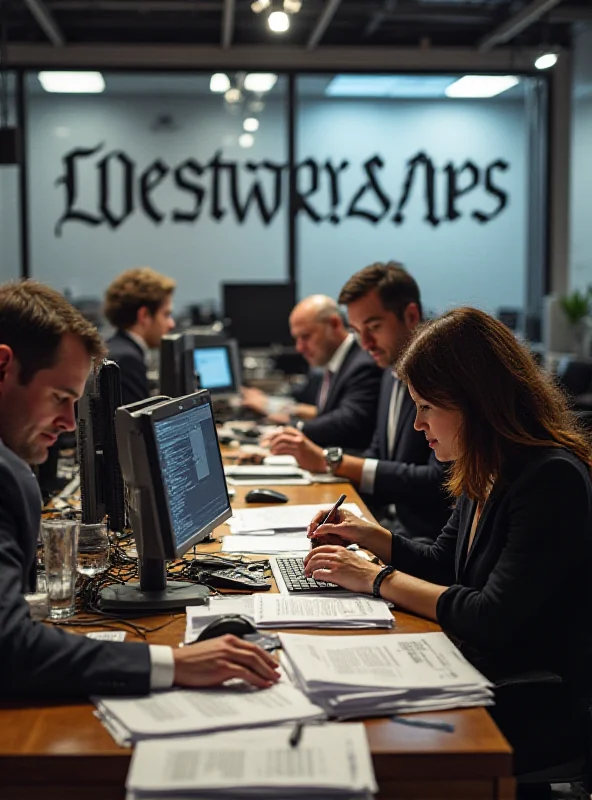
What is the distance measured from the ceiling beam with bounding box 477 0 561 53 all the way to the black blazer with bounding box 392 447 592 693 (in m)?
5.70

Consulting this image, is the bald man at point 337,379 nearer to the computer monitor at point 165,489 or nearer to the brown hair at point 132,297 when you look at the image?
the brown hair at point 132,297

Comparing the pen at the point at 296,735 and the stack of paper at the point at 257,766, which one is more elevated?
the pen at the point at 296,735

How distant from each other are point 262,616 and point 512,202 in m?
7.23

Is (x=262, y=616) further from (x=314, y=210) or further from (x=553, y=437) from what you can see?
(x=314, y=210)

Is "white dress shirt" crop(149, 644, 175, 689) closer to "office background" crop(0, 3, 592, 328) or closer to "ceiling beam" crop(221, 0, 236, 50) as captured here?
"ceiling beam" crop(221, 0, 236, 50)

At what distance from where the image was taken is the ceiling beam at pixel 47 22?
6.82 metres

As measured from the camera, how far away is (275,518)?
2.82m

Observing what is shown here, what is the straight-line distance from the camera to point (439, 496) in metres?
3.22

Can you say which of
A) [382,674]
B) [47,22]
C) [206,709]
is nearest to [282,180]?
[47,22]

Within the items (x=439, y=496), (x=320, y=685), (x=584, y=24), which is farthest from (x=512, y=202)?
(x=320, y=685)

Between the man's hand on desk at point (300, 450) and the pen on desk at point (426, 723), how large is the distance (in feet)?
7.08

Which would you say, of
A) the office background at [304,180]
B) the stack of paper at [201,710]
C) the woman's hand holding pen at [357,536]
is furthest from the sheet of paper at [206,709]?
the office background at [304,180]

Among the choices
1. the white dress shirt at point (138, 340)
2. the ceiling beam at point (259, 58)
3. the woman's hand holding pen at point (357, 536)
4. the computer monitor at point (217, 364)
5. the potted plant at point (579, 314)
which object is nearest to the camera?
the woman's hand holding pen at point (357, 536)

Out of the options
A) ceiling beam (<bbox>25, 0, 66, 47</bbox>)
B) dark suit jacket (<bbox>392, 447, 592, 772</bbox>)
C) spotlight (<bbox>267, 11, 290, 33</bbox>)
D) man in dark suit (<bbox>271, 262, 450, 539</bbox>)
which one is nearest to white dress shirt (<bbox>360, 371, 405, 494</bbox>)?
man in dark suit (<bbox>271, 262, 450, 539</bbox>)
